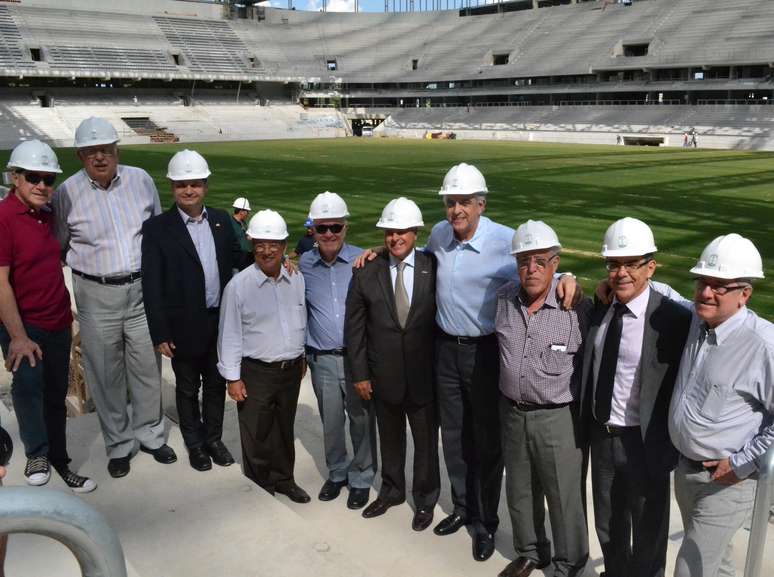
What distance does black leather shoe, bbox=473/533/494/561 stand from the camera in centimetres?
384

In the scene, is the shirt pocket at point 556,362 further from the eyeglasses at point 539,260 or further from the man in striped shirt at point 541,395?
the eyeglasses at point 539,260

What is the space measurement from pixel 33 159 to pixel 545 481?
328 centimetres

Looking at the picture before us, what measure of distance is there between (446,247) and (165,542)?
2.16 m

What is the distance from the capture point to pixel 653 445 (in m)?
3.16

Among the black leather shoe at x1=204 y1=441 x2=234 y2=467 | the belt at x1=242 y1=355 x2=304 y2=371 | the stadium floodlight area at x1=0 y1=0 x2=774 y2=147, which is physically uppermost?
the stadium floodlight area at x1=0 y1=0 x2=774 y2=147

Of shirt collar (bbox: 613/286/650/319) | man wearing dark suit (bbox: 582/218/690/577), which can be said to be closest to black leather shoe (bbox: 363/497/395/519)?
man wearing dark suit (bbox: 582/218/690/577)

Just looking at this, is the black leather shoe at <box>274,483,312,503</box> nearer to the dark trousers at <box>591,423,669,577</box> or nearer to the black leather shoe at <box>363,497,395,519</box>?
the black leather shoe at <box>363,497,395,519</box>

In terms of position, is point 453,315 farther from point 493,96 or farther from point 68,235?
point 493,96

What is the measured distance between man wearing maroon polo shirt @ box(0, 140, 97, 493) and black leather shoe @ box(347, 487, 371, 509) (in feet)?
5.10

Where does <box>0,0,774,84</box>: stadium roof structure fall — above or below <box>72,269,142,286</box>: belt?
above

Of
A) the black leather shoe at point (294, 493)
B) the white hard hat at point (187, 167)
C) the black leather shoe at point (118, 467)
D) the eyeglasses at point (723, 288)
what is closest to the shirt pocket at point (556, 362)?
the eyeglasses at point (723, 288)

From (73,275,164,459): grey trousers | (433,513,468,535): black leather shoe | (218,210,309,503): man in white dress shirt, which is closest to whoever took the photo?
(433,513,468,535): black leather shoe

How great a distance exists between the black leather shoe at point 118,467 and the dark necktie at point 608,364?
2.95m

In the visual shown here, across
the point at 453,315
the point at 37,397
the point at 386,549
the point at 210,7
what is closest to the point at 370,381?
the point at 453,315
